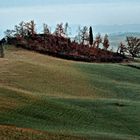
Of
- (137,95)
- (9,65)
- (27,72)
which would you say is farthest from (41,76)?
(137,95)

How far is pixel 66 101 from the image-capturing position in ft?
124

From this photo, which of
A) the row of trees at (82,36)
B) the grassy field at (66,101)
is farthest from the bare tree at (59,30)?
the grassy field at (66,101)

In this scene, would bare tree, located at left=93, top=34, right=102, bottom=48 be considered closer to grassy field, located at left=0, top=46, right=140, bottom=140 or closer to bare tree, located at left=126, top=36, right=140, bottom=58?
bare tree, located at left=126, top=36, right=140, bottom=58

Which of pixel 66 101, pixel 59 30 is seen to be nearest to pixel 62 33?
pixel 59 30

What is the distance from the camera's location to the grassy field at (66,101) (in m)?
29.1

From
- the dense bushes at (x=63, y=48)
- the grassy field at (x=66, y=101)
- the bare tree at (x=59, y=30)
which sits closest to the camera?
the grassy field at (x=66, y=101)

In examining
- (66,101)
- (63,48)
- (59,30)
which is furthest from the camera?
(59,30)

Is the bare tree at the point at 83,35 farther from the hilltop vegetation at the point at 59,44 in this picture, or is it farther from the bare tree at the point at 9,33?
the bare tree at the point at 9,33

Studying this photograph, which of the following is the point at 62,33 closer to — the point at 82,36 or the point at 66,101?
the point at 82,36

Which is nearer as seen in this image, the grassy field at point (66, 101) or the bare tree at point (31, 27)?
the grassy field at point (66, 101)

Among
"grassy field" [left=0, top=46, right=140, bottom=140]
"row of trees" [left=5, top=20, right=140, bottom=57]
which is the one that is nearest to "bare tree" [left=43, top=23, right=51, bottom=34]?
"row of trees" [left=5, top=20, right=140, bottom=57]

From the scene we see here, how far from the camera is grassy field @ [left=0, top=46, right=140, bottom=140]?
2911cm

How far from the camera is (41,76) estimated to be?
4828 centimetres

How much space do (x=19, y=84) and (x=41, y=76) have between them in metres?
5.66
